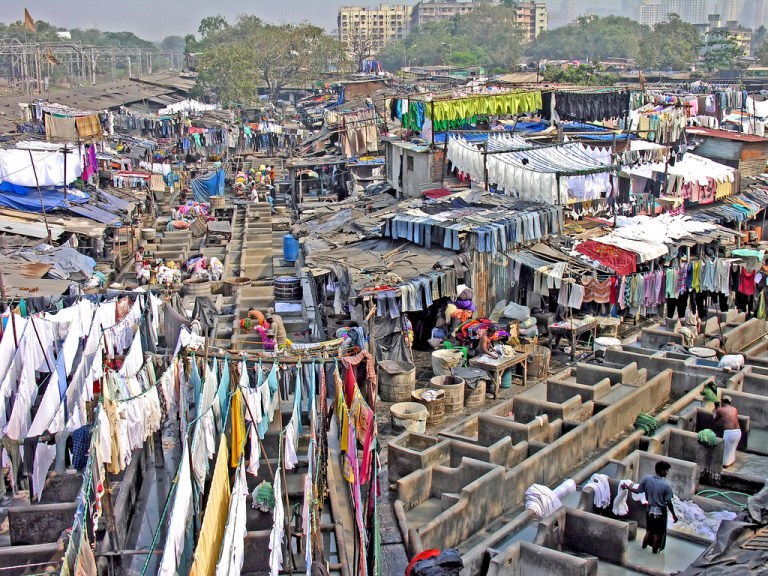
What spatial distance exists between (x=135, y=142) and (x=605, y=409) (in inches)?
1363

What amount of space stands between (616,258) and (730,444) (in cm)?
568

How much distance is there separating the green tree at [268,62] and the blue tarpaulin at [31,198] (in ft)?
137

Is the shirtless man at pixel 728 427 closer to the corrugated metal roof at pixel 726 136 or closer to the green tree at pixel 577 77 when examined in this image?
the corrugated metal roof at pixel 726 136

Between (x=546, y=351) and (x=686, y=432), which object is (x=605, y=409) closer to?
(x=686, y=432)

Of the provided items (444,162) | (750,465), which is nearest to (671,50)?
(444,162)

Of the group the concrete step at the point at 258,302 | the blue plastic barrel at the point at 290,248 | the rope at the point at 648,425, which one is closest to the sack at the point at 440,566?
the rope at the point at 648,425

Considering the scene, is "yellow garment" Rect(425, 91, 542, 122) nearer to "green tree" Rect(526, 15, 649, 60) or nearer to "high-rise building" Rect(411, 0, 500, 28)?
"green tree" Rect(526, 15, 649, 60)

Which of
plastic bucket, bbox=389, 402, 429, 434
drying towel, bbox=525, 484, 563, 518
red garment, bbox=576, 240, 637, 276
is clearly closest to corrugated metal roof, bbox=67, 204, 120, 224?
plastic bucket, bbox=389, 402, 429, 434

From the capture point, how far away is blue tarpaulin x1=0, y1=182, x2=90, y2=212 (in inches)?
898

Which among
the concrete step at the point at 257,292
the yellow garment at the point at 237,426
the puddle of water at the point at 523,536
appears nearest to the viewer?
the puddle of water at the point at 523,536

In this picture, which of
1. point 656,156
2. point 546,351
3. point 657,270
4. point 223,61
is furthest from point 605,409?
point 223,61

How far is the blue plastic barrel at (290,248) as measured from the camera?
22734 millimetres

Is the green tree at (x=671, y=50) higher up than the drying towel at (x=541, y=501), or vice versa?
the green tree at (x=671, y=50)

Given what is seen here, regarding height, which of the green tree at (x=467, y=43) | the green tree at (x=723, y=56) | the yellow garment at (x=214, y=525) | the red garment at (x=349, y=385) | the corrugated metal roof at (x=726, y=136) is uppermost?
the green tree at (x=467, y=43)
